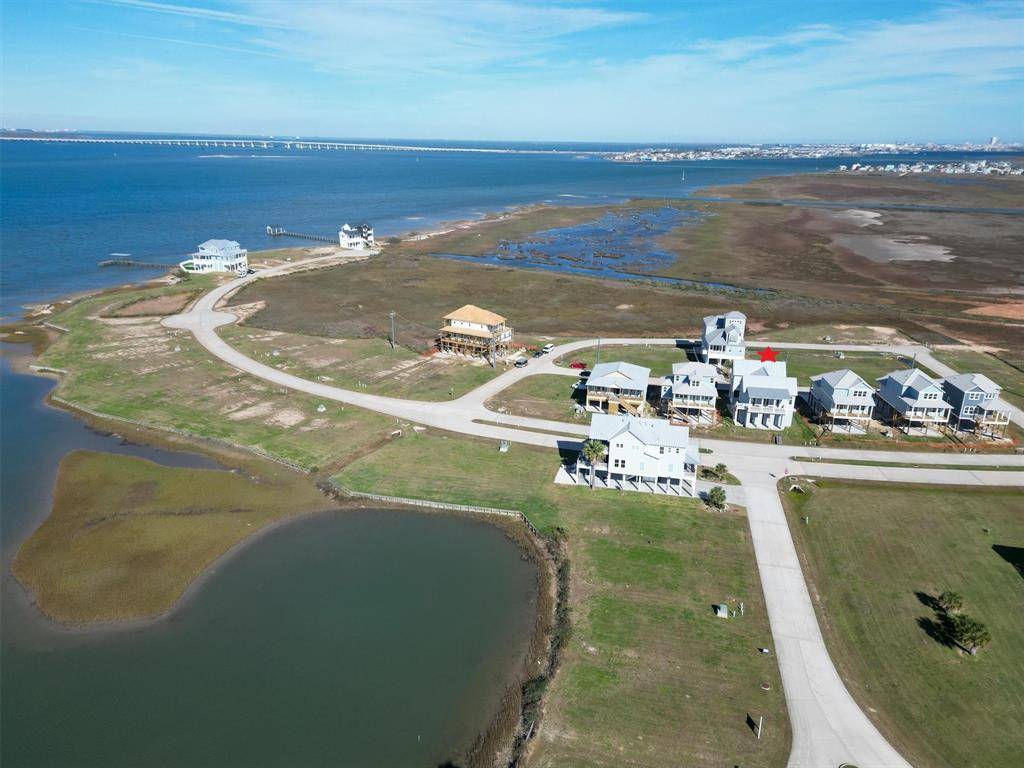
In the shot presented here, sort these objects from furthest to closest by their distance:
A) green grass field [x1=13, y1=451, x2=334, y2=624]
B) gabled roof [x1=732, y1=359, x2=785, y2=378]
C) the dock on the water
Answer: the dock on the water < gabled roof [x1=732, y1=359, x2=785, y2=378] < green grass field [x1=13, y1=451, x2=334, y2=624]

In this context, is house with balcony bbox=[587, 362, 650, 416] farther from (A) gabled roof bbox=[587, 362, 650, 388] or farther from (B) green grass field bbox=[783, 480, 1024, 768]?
(B) green grass field bbox=[783, 480, 1024, 768]

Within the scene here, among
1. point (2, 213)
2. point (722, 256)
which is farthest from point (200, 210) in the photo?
point (722, 256)

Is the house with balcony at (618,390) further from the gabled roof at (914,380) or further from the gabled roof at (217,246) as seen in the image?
the gabled roof at (217,246)

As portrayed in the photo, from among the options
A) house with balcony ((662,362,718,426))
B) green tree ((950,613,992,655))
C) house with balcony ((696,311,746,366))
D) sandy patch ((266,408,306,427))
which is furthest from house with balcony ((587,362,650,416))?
green tree ((950,613,992,655))

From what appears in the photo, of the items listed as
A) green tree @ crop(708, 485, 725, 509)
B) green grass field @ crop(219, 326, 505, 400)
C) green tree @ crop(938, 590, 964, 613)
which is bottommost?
green tree @ crop(938, 590, 964, 613)

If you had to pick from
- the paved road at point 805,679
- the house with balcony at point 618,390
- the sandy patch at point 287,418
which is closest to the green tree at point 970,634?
the paved road at point 805,679

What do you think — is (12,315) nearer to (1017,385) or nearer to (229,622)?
(229,622)

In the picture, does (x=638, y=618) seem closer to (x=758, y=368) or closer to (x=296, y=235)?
(x=758, y=368)
